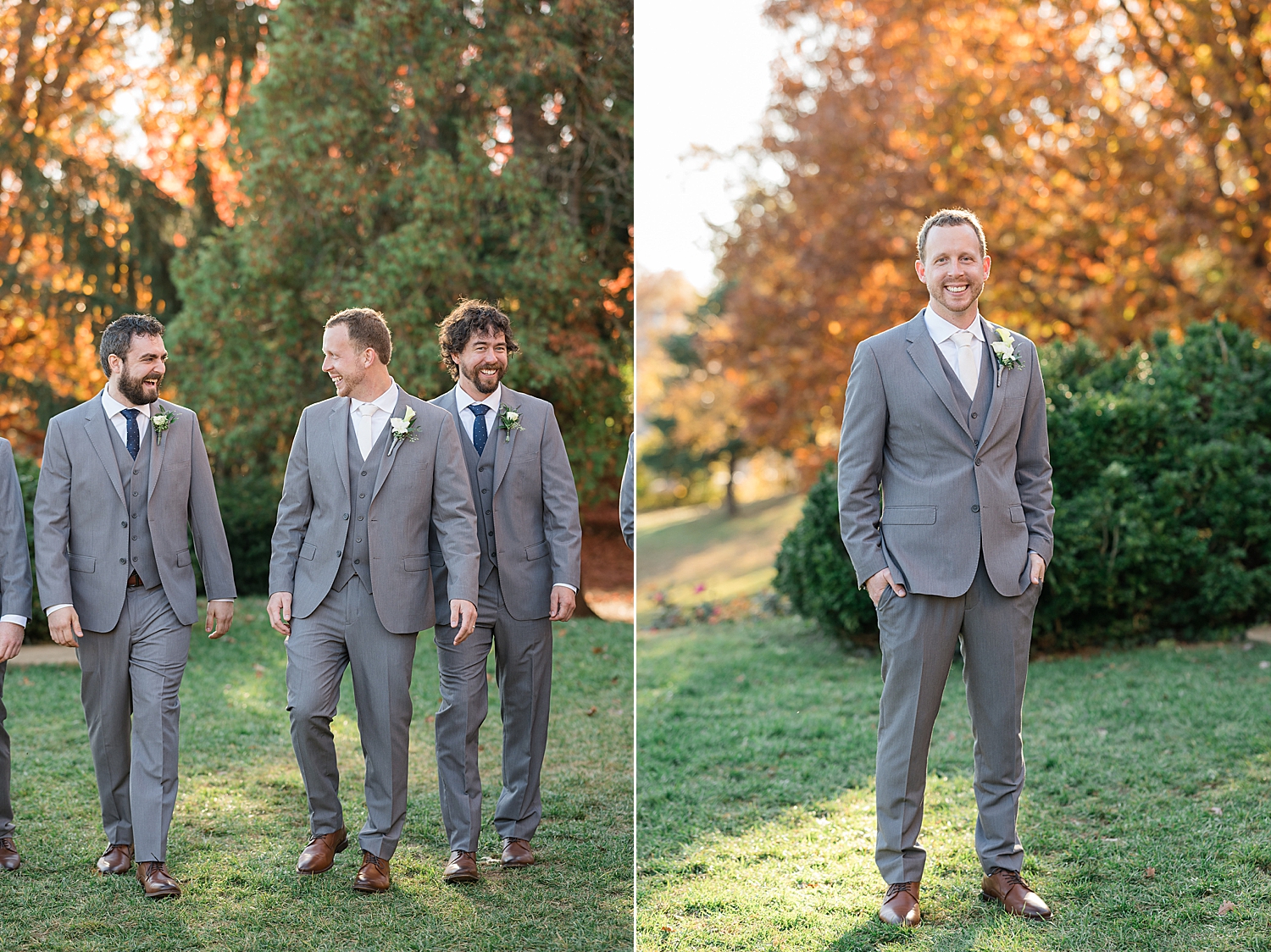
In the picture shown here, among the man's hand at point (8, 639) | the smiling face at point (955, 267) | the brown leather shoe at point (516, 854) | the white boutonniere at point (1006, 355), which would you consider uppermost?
the smiling face at point (955, 267)

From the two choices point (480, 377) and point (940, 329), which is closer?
point (940, 329)

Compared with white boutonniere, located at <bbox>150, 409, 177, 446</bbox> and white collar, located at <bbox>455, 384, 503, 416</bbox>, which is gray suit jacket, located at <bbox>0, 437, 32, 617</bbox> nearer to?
white boutonniere, located at <bbox>150, 409, 177, 446</bbox>

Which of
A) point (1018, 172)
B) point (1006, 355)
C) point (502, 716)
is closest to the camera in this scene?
point (1006, 355)

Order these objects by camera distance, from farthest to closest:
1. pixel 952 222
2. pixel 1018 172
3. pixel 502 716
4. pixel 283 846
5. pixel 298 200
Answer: pixel 1018 172
pixel 298 200
pixel 283 846
pixel 502 716
pixel 952 222

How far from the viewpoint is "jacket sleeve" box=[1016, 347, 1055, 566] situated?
3.84 meters

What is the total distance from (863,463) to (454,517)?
141 centimetres

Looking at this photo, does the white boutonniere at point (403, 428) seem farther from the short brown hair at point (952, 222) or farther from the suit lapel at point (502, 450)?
the short brown hair at point (952, 222)

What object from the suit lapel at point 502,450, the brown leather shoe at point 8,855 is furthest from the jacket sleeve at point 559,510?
the brown leather shoe at point 8,855

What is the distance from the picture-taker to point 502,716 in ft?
14.0

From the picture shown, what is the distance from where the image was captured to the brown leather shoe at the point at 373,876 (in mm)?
3824

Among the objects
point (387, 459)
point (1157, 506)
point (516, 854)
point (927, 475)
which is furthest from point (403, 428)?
point (1157, 506)

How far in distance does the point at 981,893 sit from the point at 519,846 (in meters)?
1.64

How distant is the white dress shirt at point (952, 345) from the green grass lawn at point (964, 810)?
1.74 meters

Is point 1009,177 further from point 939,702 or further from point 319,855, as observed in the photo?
point 319,855
